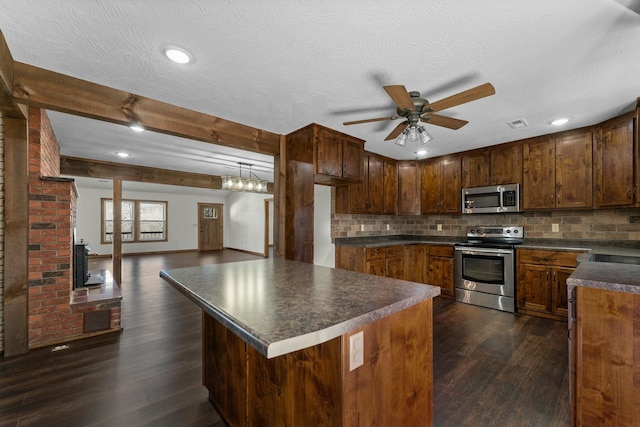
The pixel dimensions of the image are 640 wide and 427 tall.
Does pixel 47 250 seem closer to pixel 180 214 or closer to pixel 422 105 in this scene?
pixel 422 105

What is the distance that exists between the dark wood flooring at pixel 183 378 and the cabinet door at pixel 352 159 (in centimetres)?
203

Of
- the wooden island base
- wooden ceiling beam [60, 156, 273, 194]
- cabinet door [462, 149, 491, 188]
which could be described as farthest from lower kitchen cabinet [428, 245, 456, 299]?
wooden ceiling beam [60, 156, 273, 194]

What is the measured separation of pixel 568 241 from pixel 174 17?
4730mm

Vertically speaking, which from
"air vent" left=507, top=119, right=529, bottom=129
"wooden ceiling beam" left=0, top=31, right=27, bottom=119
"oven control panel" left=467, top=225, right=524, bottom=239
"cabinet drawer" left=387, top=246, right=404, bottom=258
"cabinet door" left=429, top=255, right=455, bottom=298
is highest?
"air vent" left=507, top=119, right=529, bottom=129


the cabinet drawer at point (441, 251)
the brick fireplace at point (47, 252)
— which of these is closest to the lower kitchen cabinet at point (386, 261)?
the cabinet drawer at point (441, 251)

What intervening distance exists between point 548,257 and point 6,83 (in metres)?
5.19

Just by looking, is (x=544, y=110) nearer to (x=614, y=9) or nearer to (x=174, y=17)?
(x=614, y=9)

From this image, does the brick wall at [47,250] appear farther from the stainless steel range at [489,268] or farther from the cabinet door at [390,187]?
the stainless steel range at [489,268]

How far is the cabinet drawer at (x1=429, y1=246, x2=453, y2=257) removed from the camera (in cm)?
407

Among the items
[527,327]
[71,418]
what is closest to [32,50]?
[71,418]

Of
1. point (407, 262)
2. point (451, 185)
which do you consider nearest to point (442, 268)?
point (407, 262)

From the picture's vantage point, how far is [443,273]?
13.5 ft

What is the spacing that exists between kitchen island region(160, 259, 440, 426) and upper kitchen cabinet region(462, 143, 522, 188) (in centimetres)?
332

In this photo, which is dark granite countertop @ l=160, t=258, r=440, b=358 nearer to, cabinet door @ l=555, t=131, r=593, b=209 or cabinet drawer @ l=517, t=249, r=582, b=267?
cabinet drawer @ l=517, t=249, r=582, b=267
